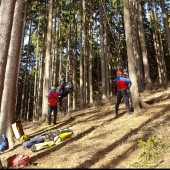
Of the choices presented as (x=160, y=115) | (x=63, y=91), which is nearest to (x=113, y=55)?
(x=63, y=91)

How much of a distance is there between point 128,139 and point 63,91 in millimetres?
6332

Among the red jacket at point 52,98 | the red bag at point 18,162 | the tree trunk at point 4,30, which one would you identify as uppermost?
the tree trunk at point 4,30

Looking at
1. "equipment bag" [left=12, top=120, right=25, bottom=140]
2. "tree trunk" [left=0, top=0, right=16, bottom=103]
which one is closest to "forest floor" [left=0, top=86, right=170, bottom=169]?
"equipment bag" [left=12, top=120, right=25, bottom=140]

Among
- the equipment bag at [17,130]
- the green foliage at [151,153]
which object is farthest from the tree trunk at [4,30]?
the green foliage at [151,153]

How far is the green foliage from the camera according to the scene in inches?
208

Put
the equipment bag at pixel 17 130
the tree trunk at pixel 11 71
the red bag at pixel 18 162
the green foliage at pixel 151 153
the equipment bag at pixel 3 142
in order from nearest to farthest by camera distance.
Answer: the green foliage at pixel 151 153 → the red bag at pixel 18 162 → the equipment bag at pixel 3 142 → the tree trunk at pixel 11 71 → the equipment bag at pixel 17 130

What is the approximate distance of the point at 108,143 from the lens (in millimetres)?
7000

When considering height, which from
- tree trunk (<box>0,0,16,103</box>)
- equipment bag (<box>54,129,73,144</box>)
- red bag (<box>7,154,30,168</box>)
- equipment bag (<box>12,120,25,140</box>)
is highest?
tree trunk (<box>0,0,16,103</box>)

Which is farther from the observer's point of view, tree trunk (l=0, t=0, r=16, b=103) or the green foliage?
tree trunk (l=0, t=0, r=16, b=103)

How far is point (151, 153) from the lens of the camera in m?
5.55

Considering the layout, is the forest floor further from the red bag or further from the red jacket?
the red jacket

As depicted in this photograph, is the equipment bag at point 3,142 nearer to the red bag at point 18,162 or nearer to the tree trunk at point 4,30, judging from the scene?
the tree trunk at point 4,30

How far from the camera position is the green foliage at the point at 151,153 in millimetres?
5277

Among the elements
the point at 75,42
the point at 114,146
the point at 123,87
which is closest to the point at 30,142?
the point at 114,146
